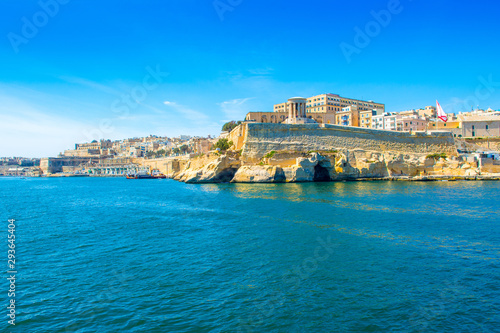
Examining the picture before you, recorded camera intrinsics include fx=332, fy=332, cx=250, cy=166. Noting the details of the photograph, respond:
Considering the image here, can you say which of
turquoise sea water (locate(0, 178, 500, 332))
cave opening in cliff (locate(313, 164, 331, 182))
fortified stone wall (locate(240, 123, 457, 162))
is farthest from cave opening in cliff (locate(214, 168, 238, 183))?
turquoise sea water (locate(0, 178, 500, 332))

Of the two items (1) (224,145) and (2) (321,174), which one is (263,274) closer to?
(2) (321,174)

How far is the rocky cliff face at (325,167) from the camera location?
37.6 meters

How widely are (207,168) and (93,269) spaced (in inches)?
1266

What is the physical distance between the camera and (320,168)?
135ft

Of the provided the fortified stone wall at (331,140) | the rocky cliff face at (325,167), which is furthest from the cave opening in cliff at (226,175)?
the fortified stone wall at (331,140)

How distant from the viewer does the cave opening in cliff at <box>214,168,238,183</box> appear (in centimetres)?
4056

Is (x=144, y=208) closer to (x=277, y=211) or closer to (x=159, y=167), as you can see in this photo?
(x=277, y=211)

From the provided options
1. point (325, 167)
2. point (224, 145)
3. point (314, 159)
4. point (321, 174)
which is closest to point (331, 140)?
point (321, 174)

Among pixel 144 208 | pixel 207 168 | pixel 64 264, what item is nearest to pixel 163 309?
pixel 64 264

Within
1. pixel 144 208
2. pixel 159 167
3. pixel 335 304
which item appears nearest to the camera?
pixel 335 304

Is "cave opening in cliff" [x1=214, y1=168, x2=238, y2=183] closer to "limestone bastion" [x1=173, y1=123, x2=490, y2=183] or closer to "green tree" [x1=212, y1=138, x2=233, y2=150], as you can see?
"limestone bastion" [x1=173, y1=123, x2=490, y2=183]

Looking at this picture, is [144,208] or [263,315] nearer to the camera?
[263,315]

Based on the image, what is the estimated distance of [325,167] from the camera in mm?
39500

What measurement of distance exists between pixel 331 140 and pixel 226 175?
15122 millimetres
